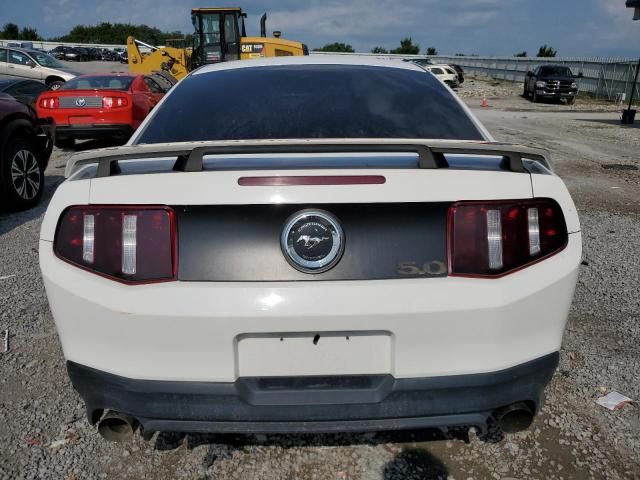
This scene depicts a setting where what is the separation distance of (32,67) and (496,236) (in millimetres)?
19485

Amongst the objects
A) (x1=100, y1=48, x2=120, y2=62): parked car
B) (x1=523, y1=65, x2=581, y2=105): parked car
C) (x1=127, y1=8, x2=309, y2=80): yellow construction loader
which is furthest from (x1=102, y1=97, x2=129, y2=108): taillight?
(x1=100, y1=48, x2=120, y2=62): parked car

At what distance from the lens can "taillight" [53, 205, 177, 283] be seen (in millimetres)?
1641

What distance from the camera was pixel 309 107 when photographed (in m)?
2.54

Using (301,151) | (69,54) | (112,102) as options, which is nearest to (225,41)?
(112,102)

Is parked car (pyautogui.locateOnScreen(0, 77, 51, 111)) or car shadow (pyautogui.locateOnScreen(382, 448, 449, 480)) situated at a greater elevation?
parked car (pyautogui.locateOnScreen(0, 77, 51, 111))

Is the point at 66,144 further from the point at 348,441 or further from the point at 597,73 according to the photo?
the point at 597,73

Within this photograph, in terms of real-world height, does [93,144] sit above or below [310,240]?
below

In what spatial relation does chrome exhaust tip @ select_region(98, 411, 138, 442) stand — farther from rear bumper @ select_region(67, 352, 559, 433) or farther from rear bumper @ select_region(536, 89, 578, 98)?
rear bumper @ select_region(536, 89, 578, 98)

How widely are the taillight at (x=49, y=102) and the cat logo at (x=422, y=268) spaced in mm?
9199

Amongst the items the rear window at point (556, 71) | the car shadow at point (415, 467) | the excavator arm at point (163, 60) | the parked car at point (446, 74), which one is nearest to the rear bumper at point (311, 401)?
the car shadow at point (415, 467)

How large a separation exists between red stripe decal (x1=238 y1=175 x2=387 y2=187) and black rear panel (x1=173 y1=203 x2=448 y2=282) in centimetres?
7

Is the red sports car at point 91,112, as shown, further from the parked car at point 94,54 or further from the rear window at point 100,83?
the parked car at point 94,54

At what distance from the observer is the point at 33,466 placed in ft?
6.95

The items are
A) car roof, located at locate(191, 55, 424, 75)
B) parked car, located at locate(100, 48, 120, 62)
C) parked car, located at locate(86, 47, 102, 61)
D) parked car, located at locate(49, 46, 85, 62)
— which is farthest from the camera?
parked car, located at locate(86, 47, 102, 61)
